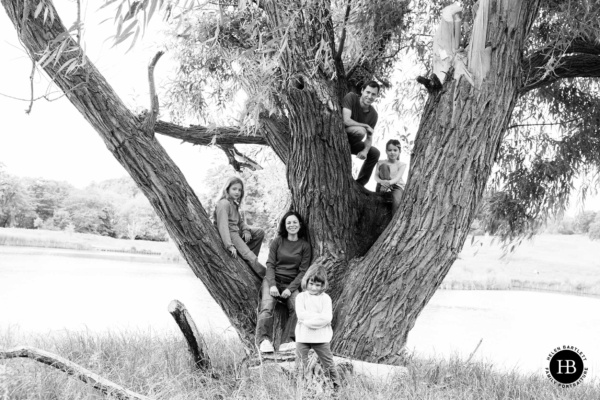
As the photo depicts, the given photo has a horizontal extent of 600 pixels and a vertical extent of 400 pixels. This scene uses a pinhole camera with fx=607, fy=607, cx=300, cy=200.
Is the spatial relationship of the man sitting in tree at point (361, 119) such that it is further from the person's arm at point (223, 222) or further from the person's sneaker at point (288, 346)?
the person's sneaker at point (288, 346)

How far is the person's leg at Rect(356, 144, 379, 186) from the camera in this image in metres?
3.80

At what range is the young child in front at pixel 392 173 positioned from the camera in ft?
12.1

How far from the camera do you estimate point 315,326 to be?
109 inches

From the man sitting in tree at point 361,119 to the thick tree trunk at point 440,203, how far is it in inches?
18.5

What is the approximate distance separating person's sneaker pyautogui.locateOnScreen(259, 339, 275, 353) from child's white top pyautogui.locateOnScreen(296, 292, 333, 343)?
1.33 ft

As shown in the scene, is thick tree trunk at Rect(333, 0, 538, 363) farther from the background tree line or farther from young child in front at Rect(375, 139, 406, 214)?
the background tree line

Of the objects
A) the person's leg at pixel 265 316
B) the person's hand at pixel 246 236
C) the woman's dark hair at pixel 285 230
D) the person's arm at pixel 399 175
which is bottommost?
the person's leg at pixel 265 316

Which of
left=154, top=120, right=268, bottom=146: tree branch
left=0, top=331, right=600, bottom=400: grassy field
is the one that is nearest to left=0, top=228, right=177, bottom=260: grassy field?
left=154, top=120, right=268, bottom=146: tree branch

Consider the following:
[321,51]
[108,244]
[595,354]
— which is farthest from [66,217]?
[321,51]

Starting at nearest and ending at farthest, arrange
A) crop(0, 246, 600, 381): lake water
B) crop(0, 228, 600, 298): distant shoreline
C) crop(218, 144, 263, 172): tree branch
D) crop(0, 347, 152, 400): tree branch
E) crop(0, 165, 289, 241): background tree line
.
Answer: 1. crop(0, 347, 152, 400): tree branch
2. crop(218, 144, 263, 172): tree branch
3. crop(0, 246, 600, 381): lake water
4. crop(0, 228, 600, 298): distant shoreline
5. crop(0, 165, 289, 241): background tree line

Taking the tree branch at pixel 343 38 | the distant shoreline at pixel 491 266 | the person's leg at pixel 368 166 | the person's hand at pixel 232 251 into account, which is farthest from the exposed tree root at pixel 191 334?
the distant shoreline at pixel 491 266

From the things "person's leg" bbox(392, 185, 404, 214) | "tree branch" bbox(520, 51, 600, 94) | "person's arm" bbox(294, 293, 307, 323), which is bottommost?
"person's arm" bbox(294, 293, 307, 323)

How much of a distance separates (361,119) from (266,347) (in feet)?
4.80

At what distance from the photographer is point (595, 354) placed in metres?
7.14
